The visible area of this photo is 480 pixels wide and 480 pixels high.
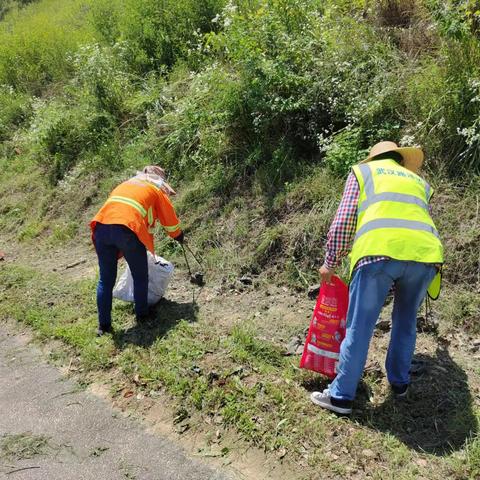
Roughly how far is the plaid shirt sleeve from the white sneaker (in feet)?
3.11

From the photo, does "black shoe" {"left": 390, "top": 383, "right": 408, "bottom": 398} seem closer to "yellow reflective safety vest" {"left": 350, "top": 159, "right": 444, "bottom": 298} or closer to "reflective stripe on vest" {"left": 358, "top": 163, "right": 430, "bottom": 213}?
"yellow reflective safety vest" {"left": 350, "top": 159, "right": 444, "bottom": 298}

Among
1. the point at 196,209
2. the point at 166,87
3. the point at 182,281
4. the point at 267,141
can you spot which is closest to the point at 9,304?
the point at 182,281

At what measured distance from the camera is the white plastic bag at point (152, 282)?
4.98 m

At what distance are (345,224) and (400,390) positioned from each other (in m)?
1.23

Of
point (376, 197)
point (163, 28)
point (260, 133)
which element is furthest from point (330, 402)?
point (163, 28)

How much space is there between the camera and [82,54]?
923 cm

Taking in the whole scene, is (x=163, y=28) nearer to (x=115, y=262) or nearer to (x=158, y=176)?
(x=158, y=176)

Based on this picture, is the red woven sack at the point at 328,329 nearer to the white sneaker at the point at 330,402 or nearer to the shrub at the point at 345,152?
the white sneaker at the point at 330,402

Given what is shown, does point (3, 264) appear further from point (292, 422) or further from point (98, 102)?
point (292, 422)

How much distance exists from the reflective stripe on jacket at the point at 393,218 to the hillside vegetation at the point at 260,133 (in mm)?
1208

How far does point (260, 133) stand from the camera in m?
6.30

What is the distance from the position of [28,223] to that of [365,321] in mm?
6629

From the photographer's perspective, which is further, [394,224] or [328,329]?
[328,329]

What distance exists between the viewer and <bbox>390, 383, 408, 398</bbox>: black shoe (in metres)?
3.49
